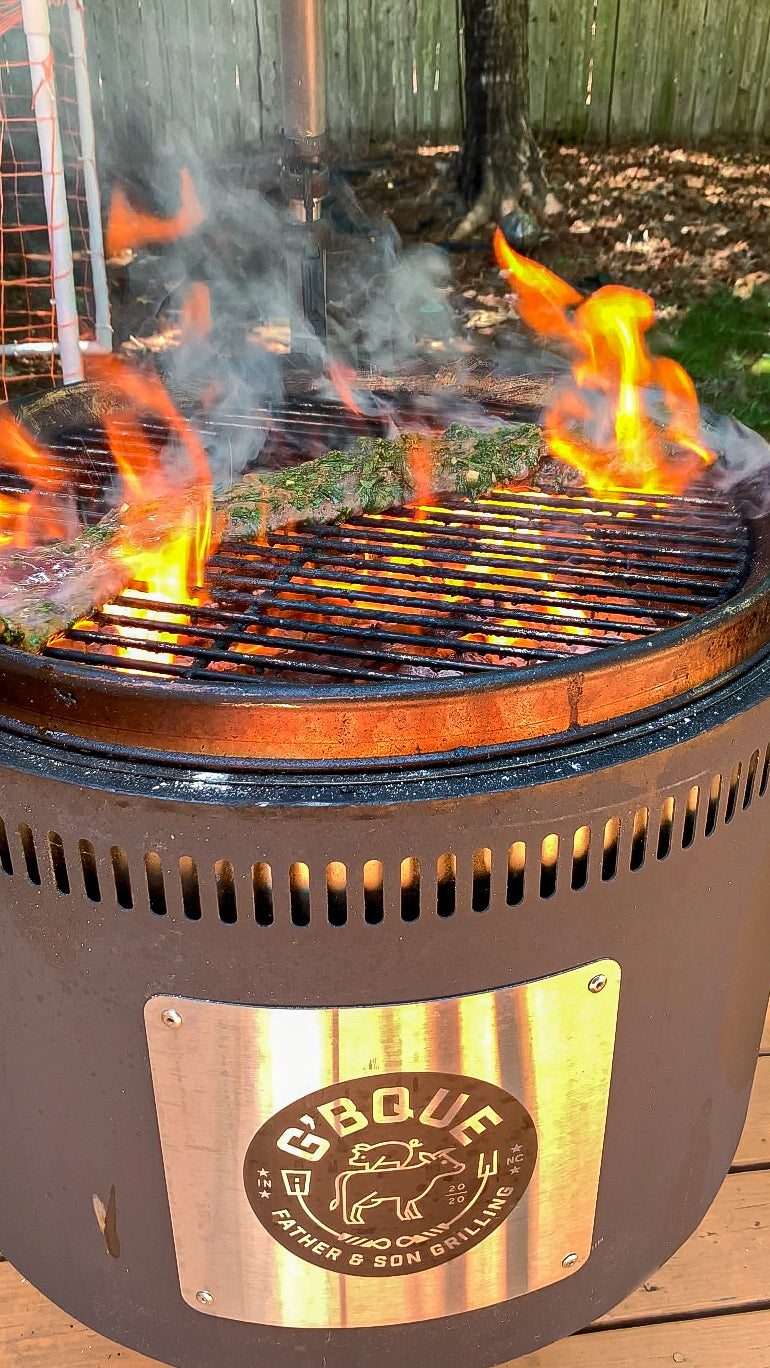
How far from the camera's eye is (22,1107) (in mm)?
1596

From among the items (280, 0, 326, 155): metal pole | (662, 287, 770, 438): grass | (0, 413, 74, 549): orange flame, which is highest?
(280, 0, 326, 155): metal pole

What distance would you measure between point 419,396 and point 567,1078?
1.39 m

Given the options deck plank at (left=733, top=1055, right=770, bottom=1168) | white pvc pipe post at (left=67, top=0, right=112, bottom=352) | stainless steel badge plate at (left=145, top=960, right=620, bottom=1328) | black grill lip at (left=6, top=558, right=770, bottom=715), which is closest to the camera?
black grill lip at (left=6, top=558, right=770, bottom=715)

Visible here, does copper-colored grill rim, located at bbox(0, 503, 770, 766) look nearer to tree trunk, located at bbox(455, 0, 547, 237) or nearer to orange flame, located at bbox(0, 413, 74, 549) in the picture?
orange flame, located at bbox(0, 413, 74, 549)

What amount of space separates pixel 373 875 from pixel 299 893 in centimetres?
9

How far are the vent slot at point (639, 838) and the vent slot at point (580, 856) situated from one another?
60 millimetres

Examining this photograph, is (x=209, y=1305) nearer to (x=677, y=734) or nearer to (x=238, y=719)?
(x=238, y=719)

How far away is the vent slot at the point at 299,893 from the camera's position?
132 centimetres

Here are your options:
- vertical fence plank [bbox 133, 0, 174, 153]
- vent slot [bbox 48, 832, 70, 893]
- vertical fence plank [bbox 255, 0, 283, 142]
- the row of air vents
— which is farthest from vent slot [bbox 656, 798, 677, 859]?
vertical fence plank [bbox 133, 0, 174, 153]

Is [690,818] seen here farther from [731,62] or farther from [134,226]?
[731,62]

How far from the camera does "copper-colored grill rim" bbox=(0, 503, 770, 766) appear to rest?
4.24ft

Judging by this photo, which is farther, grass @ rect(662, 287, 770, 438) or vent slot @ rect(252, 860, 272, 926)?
grass @ rect(662, 287, 770, 438)

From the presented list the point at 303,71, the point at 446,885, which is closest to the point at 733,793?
the point at 446,885

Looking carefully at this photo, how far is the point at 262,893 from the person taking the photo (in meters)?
1.34
